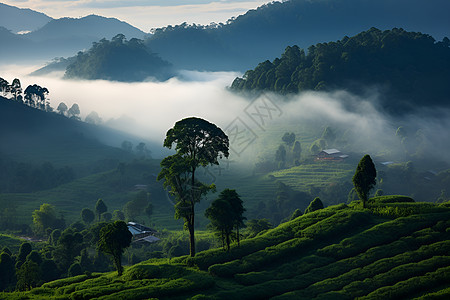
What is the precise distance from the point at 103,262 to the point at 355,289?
168 ft

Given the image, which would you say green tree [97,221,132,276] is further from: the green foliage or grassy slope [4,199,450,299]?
the green foliage

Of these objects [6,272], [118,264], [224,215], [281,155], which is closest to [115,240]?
[118,264]

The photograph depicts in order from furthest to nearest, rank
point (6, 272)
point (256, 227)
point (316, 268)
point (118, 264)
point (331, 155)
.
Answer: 1. point (331, 155)
2. point (256, 227)
3. point (6, 272)
4. point (118, 264)
5. point (316, 268)

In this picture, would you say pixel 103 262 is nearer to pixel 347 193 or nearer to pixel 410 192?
pixel 347 193

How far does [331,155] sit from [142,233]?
94.5 metres

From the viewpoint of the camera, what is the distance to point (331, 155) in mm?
180875

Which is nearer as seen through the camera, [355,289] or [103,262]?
[355,289]

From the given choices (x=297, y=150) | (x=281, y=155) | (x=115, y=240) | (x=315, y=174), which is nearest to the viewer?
(x=115, y=240)

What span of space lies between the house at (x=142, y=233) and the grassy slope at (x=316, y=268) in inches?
1866

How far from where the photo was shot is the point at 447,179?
159 m

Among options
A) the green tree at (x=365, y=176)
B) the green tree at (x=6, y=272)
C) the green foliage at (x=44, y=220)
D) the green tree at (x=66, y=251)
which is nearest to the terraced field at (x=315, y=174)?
the green foliage at (x=44, y=220)

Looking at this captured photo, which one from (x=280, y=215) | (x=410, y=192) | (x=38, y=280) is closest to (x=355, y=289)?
(x=38, y=280)

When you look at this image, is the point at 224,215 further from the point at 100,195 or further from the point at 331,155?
the point at 331,155

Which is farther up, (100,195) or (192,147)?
(192,147)
